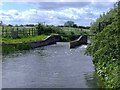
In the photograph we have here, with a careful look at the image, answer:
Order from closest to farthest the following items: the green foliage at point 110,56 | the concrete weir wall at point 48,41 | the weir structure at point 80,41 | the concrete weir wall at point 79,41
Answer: the green foliage at point 110,56
the concrete weir wall at point 48,41
the concrete weir wall at point 79,41
the weir structure at point 80,41

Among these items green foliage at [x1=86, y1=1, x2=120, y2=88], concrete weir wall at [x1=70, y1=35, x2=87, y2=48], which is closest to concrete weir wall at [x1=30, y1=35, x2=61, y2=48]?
concrete weir wall at [x1=70, y1=35, x2=87, y2=48]

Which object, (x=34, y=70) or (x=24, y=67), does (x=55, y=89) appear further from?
(x=24, y=67)

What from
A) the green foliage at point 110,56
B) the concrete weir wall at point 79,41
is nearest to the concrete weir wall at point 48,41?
the concrete weir wall at point 79,41

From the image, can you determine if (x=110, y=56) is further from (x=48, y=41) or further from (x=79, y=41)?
(x=48, y=41)

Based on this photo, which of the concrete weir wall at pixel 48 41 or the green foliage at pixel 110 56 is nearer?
the green foliage at pixel 110 56

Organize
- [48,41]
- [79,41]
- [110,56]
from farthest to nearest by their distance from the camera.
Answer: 1. [48,41]
2. [79,41]
3. [110,56]

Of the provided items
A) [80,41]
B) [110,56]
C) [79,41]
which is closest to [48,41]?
[79,41]

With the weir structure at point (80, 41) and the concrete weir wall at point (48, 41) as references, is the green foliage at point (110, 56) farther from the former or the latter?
the weir structure at point (80, 41)

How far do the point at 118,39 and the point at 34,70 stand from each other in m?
8.07

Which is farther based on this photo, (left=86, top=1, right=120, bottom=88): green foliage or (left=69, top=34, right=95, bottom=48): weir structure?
(left=69, top=34, right=95, bottom=48): weir structure

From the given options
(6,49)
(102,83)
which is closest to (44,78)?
(102,83)

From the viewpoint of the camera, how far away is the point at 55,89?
1578 cm

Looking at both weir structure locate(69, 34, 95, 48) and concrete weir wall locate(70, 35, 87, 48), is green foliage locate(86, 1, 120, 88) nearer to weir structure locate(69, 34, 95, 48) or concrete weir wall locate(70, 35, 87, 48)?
concrete weir wall locate(70, 35, 87, 48)

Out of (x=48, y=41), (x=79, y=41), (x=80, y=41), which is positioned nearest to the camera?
(x=79, y=41)
